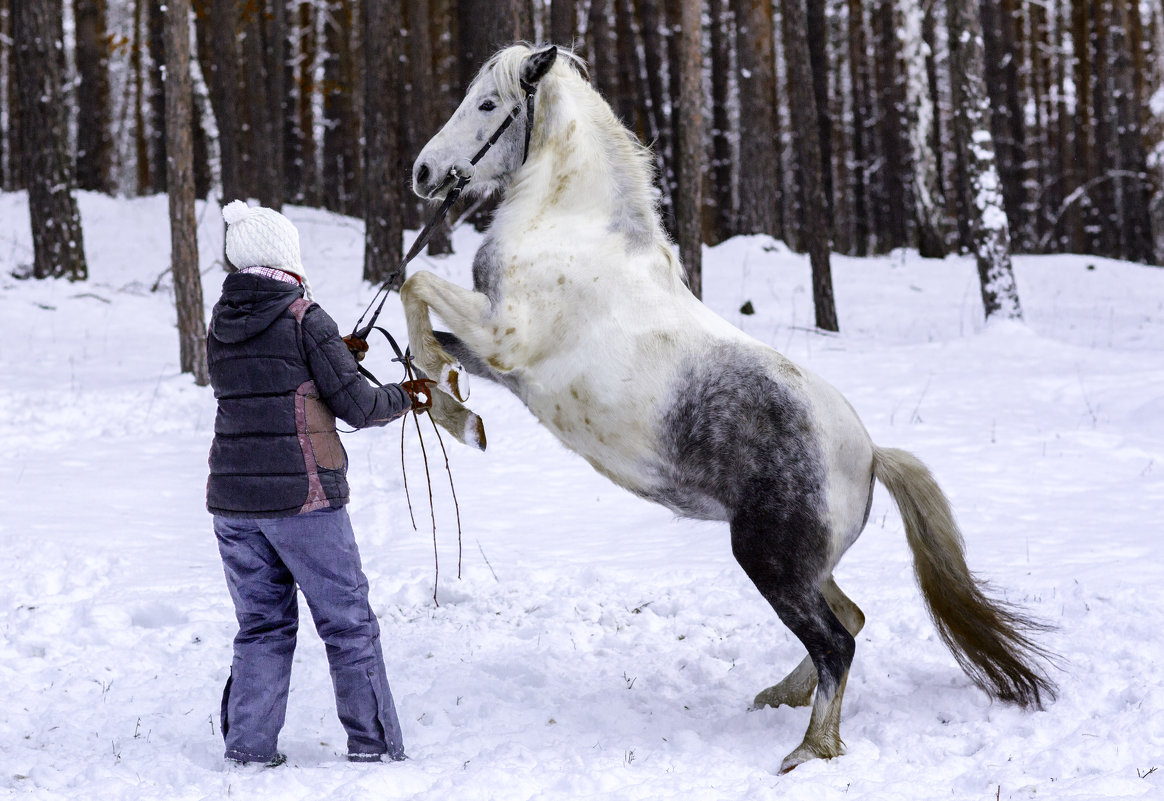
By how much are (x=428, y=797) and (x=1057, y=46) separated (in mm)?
35081

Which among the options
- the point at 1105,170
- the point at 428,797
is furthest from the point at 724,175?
the point at 428,797

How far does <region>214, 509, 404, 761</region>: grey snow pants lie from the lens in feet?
10.9

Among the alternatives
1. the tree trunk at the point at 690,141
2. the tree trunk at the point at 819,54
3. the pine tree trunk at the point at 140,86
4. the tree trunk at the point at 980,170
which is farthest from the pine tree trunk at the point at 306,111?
the tree trunk at the point at 980,170

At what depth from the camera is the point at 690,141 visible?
37.8ft

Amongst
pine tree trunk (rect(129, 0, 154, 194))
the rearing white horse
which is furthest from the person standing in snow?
pine tree trunk (rect(129, 0, 154, 194))

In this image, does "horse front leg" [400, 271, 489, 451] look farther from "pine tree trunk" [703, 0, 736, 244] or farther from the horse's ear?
"pine tree trunk" [703, 0, 736, 244]

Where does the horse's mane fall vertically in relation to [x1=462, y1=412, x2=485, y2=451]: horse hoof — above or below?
above

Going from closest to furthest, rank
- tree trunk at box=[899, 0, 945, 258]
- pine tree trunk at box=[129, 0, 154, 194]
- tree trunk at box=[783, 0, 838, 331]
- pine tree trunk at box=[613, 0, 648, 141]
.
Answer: tree trunk at box=[783, 0, 838, 331] < tree trunk at box=[899, 0, 945, 258] < pine tree trunk at box=[613, 0, 648, 141] < pine tree trunk at box=[129, 0, 154, 194]

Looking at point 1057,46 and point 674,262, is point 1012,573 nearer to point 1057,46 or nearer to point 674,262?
point 674,262

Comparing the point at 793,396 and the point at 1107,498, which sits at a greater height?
the point at 793,396

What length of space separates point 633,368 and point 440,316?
2.40ft

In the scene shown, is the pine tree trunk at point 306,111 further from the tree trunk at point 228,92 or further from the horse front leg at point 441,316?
the horse front leg at point 441,316

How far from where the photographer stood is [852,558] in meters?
5.96

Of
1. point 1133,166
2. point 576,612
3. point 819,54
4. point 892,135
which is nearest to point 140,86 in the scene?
point 819,54
